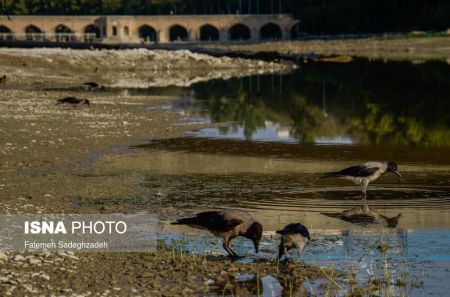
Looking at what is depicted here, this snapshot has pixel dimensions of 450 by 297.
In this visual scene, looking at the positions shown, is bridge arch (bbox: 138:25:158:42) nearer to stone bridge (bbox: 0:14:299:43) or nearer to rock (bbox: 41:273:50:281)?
stone bridge (bbox: 0:14:299:43)

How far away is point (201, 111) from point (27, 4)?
167 m

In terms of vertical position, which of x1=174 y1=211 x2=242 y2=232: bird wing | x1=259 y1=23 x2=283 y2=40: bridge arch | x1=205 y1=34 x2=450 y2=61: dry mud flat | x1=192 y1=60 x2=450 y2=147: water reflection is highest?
x1=259 y1=23 x2=283 y2=40: bridge arch

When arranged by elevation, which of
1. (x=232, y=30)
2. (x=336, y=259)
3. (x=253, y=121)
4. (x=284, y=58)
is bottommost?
(x=336, y=259)

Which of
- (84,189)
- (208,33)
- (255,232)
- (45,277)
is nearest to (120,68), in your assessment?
(84,189)

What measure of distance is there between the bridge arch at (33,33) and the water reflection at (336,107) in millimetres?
102001

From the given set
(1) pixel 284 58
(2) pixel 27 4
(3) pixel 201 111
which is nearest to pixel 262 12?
(2) pixel 27 4

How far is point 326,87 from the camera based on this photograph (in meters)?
50.0

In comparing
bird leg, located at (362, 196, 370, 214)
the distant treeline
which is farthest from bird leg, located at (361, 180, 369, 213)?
the distant treeline

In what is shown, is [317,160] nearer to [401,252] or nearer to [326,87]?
[401,252]

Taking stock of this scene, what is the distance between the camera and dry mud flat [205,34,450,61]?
99.3 meters

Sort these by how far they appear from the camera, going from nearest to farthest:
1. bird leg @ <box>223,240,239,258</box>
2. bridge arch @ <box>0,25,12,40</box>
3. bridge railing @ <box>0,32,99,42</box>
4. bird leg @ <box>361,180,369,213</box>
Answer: bird leg @ <box>223,240,239,258</box> → bird leg @ <box>361,180,369,213</box> → bridge railing @ <box>0,32,99,42</box> → bridge arch @ <box>0,25,12,40</box>

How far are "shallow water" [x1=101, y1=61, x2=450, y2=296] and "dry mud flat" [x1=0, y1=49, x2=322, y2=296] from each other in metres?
0.72

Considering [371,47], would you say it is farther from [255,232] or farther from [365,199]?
[255,232]

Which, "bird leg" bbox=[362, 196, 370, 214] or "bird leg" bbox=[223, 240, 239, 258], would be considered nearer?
"bird leg" bbox=[223, 240, 239, 258]
